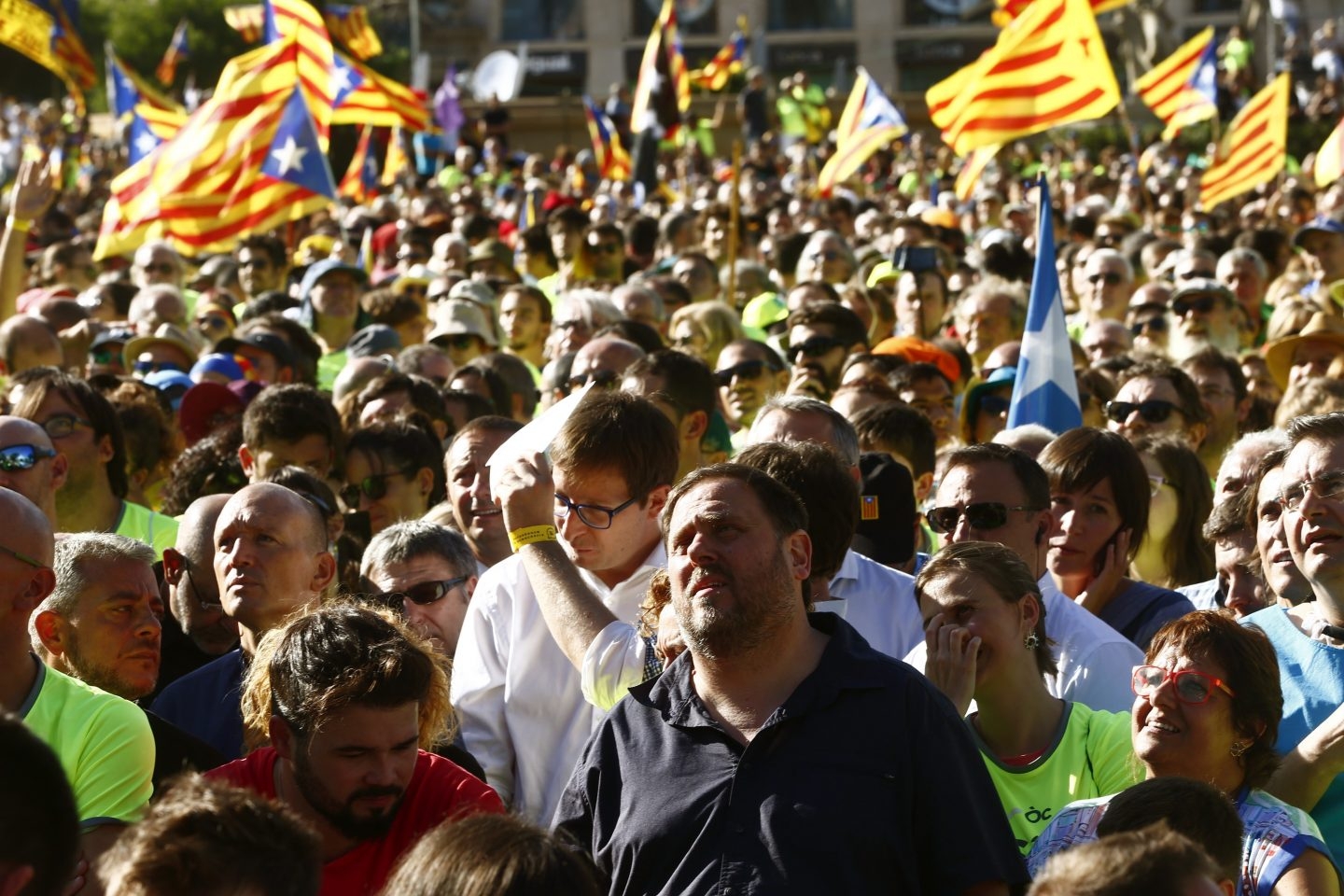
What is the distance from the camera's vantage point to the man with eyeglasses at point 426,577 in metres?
5.31

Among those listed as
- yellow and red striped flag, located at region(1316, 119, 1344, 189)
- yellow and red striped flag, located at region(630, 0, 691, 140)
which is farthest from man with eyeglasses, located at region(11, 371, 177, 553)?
yellow and red striped flag, located at region(630, 0, 691, 140)

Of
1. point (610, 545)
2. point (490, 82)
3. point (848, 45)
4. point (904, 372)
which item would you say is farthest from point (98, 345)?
point (848, 45)

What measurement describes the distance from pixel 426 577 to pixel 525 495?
92cm

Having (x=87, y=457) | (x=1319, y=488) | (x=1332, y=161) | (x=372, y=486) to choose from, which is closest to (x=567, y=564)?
(x=1319, y=488)

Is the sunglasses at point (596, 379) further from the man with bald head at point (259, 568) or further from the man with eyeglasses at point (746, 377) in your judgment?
the man with bald head at point (259, 568)

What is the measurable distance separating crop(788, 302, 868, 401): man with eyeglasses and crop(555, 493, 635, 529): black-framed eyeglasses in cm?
423

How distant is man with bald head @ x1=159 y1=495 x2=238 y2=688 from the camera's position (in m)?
5.47

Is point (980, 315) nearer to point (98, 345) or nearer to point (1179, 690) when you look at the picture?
point (98, 345)

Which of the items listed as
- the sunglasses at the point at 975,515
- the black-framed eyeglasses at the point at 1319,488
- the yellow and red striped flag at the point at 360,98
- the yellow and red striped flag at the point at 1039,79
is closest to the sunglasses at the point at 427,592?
the sunglasses at the point at 975,515

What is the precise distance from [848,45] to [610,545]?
226 feet

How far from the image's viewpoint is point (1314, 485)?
4.57 metres

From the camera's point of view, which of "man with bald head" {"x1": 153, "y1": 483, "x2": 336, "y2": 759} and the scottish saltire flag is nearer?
"man with bald head" {"x1": 153, "y1": 483, "x2": 336, "y2": 759}

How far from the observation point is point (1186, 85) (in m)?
17.7

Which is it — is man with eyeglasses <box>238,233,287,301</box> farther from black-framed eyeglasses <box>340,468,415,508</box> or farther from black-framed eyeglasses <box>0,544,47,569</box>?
black-framed eyeglasses <box>0,544,47,569</box>
